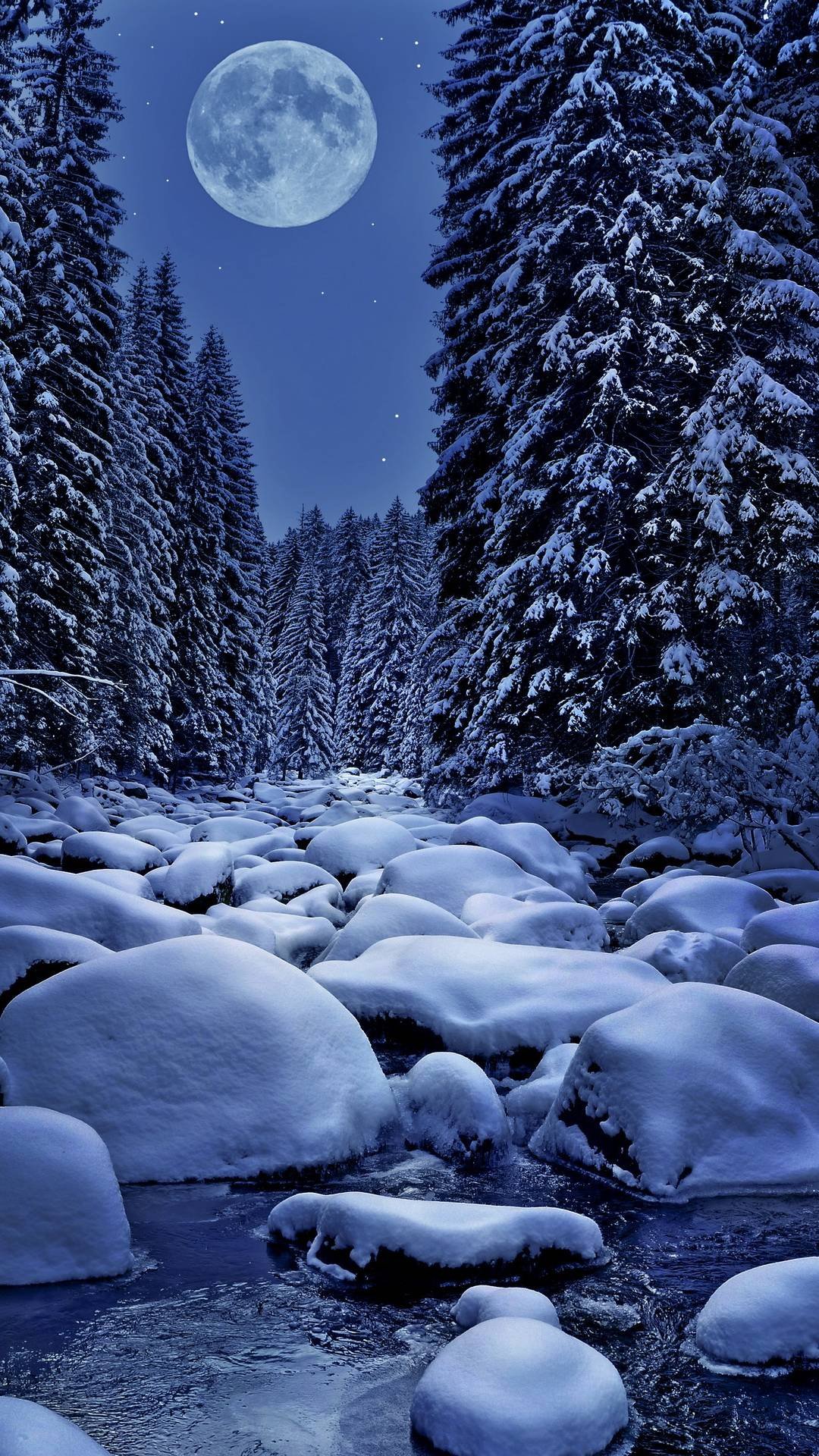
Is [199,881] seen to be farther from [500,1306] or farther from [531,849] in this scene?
[500,1306]

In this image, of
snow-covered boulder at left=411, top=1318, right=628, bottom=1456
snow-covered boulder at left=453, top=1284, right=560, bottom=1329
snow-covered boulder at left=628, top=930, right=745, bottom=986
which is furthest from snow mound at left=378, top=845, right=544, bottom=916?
snow-covered boulder at left=411, top=1318, right=628, bottom=1456

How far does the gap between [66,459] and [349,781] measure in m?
23.3

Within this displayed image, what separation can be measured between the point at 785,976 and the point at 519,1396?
3.41 metres

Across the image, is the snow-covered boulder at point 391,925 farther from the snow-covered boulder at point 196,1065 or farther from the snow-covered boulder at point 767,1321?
the snow-covered boulder at point 767,1321

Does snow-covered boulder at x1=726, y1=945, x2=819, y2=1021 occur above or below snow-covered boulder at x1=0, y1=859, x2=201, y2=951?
below

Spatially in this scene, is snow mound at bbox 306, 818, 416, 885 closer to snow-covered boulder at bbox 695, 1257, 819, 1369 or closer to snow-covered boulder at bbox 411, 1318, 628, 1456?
snow-covered boulder at bbox 695, 1257, 819, 1369

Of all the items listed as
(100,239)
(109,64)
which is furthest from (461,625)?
(109,64)

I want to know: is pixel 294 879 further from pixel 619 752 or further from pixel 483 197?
pixel 483 197

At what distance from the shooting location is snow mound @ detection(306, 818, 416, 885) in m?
9.77

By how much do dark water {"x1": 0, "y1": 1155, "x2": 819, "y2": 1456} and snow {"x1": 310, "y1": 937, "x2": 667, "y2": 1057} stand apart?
1.42 metres

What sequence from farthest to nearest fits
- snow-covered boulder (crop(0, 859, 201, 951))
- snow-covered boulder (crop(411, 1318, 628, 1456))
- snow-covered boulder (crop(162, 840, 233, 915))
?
snow-covered boulder (crop(162, 840, 233, 915)) < snow-covered boulder (crop(0, 859, 201, 951)) < snow-covered boulder (crop(411, 1318, 628, 1456))

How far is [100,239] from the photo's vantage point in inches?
739

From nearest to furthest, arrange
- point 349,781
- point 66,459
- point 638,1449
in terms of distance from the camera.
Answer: point 638,1449, point 66,459, point 349,781

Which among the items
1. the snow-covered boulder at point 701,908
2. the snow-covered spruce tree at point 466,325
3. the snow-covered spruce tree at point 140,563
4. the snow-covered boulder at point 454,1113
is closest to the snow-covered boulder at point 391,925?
the snow-covered boulder at point 701,908
